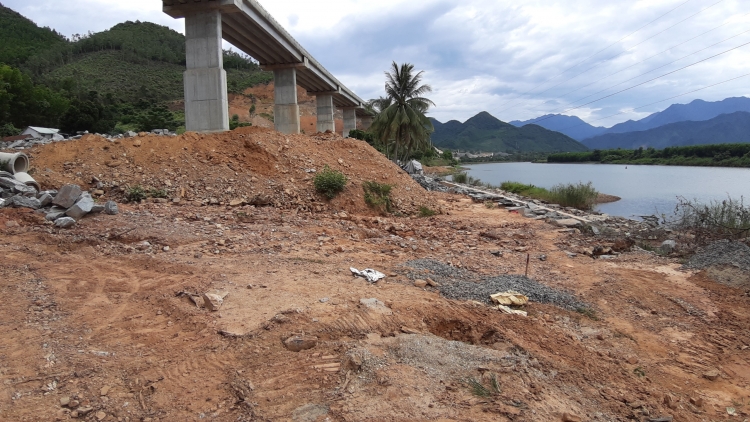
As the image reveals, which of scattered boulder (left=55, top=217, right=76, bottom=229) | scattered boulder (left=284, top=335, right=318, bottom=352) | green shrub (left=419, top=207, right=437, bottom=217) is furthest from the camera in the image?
green shrub (left=419, top=207, right=437, bottom=217)

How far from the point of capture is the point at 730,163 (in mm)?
43656

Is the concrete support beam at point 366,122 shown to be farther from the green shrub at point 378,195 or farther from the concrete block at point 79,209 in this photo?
the concrete block at point 79,209

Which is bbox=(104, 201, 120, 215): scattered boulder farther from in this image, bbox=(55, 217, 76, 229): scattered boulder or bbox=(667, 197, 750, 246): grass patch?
bbox=(667, 197, 750, 246): grass patch

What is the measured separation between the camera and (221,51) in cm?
1530

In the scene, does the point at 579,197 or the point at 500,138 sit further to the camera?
the point at 500,138

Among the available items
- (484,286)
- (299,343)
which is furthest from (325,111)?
(299,343)

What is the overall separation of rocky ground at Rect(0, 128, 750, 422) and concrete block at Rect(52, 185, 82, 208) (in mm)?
535

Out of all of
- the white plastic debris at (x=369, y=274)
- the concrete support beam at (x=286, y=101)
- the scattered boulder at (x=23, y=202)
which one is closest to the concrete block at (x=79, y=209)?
the scattered boulder at (x=23, y=202)

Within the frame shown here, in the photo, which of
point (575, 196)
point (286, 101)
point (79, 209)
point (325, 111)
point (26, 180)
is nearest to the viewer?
point (79, 209)

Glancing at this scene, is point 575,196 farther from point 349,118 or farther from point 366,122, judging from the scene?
point 366,122

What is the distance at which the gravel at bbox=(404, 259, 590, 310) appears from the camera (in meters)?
5.12

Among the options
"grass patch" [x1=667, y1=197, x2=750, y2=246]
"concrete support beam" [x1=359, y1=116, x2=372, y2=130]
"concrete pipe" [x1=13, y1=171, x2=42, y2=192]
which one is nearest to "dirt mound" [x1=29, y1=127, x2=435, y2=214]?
"concrete pipe" [x1=13, y1=171, x2=42, y2=192]

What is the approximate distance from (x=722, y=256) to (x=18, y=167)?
1345 cm

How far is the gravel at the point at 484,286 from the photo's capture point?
201 inches
